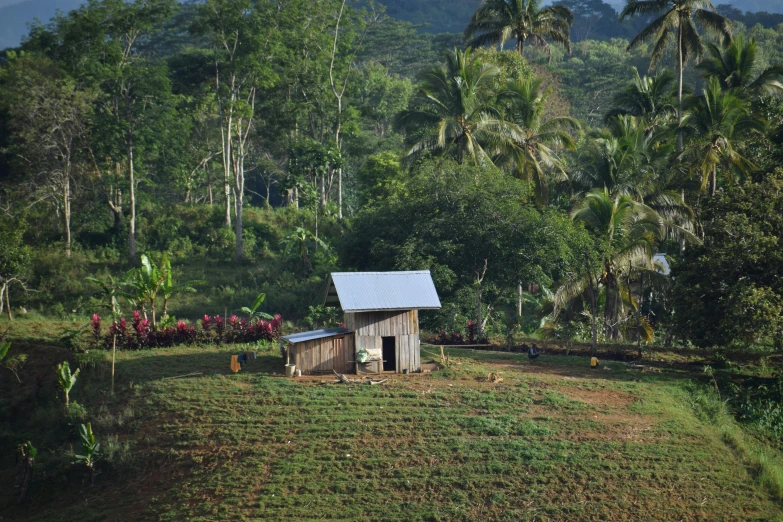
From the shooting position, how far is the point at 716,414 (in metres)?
24.6

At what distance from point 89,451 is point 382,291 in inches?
383

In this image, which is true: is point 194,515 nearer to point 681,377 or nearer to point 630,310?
point 681,377

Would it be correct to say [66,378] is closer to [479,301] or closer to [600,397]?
[479,301]

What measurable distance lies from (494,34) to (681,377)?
23.7m

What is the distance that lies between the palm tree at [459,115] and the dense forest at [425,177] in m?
0.11

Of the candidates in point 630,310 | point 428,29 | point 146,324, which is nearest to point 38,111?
point 146,324

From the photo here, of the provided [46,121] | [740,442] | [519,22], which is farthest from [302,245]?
[740,442]

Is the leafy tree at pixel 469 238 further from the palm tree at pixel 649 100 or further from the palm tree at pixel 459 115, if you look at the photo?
the palm tree at pixel 649 100

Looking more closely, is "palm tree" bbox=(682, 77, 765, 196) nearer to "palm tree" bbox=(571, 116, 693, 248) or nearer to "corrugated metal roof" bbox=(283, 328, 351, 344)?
"palm tree" bbox=(571, 116, 693, 248)

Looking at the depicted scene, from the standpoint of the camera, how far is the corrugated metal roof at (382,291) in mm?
25266

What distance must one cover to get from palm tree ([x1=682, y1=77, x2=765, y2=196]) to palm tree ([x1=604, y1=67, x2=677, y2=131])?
648cm

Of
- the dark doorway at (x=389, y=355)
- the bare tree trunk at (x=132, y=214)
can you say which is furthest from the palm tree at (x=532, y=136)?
the bare tree trunk at (x=132, y=214)

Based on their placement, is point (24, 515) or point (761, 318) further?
point (761, 318)

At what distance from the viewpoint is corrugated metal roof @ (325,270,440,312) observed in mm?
25266
